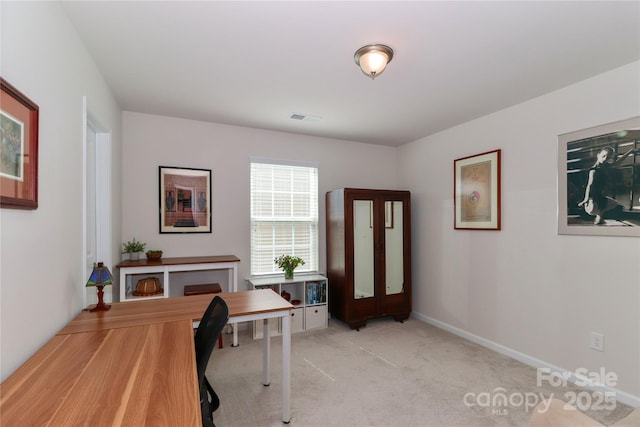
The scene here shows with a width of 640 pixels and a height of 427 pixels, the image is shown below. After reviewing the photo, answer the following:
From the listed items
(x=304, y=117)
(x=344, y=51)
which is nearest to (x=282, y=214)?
(x=304, y=117)

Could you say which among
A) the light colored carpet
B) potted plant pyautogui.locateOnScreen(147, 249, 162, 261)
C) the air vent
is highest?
the air vent

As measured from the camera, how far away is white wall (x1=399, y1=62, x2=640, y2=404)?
2.42 m

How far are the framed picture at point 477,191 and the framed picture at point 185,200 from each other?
115 inches

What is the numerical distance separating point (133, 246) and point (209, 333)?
2.29m

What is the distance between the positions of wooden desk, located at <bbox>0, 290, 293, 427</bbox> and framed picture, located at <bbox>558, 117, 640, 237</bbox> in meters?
2.72

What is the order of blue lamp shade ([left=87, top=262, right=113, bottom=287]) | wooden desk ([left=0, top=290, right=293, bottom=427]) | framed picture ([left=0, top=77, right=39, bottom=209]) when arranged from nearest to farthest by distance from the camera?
wooden desk ([left=0, top=290, right=293, bottom=427]) → framed picture ([left=0, top=77, right=39, bottom=209]) → blue lamp shade ([left=87, top=262, right=113, bottom=287])

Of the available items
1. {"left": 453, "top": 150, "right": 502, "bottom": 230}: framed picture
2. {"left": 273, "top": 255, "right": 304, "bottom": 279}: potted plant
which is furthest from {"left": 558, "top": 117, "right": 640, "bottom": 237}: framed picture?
{"left": 273, "top": 255, "right": 304, "bottom": 279}: potted plant

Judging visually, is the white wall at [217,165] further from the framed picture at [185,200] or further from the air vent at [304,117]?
the air vent at [304,117]

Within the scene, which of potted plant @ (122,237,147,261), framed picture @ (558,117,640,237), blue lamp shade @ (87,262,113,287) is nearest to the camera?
blue lamp shade @ (87,262,113,287)

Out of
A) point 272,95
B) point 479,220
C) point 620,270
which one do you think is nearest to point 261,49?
point 272,95

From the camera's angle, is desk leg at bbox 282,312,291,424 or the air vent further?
the air vent

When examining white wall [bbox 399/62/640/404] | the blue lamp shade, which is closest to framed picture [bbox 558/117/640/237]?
white wall [bbox 399/62/640/404]

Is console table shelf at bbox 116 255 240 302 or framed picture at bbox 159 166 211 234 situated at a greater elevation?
framed picture at bbox 159 166 211 234

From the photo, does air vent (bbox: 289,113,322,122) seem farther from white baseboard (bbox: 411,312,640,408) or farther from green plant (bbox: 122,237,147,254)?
white baseboard (bbox: 411,312,640,408)
